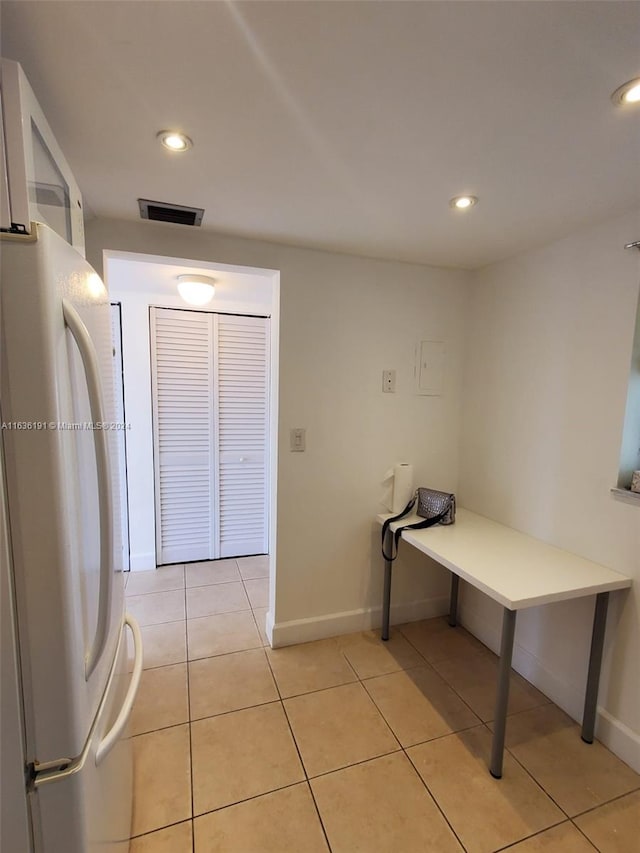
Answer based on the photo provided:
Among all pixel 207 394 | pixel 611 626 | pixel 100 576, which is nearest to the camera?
pixel 100 576

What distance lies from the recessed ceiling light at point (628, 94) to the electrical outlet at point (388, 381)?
4.79ft

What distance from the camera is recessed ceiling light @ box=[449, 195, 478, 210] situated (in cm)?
151

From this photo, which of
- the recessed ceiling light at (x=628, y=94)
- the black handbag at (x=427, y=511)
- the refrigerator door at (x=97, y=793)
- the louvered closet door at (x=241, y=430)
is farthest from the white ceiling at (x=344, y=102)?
the louvered closet door at (x=241, y=430)

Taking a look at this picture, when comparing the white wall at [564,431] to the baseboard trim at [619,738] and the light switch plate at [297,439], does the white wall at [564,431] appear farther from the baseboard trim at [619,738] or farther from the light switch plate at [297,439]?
the light switch plate at [297,439]

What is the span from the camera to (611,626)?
1658mm

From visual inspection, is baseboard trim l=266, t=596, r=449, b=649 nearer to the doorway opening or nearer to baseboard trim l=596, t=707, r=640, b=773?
the doorway opening

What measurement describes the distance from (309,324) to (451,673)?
2.01 metres

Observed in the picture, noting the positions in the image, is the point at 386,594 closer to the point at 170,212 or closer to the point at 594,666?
the point at 594,666

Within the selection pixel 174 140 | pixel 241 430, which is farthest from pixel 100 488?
pixel 241 430

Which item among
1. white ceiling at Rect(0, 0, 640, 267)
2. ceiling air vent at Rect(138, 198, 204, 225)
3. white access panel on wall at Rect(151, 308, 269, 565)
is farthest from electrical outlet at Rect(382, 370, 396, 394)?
white access panel on wall at Rect(151, 308, 269, 565)

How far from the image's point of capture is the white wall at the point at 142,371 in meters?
2.90

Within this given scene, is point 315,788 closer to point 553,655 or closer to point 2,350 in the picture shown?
point 553,655

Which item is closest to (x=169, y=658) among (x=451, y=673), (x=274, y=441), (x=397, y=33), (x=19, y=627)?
(x=274, y=441)

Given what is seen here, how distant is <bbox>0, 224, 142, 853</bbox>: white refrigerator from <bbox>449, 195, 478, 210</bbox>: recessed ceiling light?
4.42 feet
